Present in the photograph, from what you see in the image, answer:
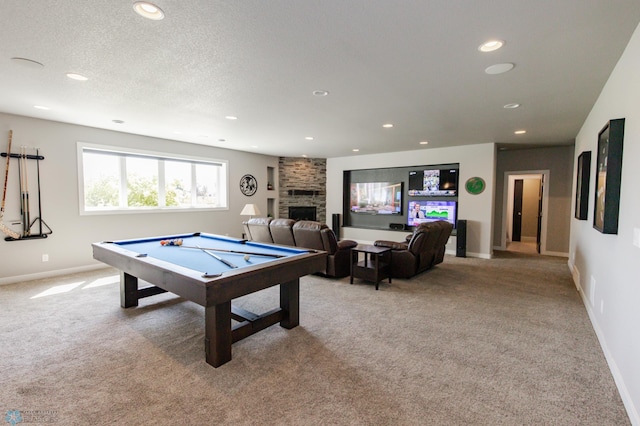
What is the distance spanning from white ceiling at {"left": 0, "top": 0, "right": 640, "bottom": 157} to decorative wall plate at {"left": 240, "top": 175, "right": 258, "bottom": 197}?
10.5 ft

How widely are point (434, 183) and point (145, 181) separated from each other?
6.65 metres

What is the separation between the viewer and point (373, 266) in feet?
15.1

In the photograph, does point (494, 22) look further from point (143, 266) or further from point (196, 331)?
point (196, 331)

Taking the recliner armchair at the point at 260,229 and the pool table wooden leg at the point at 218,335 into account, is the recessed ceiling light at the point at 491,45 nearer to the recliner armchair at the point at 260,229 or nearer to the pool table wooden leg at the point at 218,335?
the pool table wooden leg at the point at 218,335

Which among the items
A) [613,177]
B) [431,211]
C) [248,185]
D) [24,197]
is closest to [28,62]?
[24,197]

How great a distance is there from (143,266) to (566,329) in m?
4.27

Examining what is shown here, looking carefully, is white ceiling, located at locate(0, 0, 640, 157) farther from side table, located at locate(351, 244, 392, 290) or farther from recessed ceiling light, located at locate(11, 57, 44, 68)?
side table, located at locate(351, 244, 392, 290)

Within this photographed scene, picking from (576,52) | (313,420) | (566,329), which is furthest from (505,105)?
(313,420)

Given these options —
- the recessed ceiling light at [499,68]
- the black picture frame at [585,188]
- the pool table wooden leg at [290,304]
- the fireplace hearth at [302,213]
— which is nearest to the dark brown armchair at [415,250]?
the black picture frame at [585,188]

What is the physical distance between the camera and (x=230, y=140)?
21.3 feet

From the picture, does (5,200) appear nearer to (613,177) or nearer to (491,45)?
(491,45)

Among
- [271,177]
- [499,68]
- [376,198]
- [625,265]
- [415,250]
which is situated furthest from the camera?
[271,177]

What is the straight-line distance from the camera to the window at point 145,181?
5.52 metres

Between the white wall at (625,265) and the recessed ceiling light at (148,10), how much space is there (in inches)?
131
